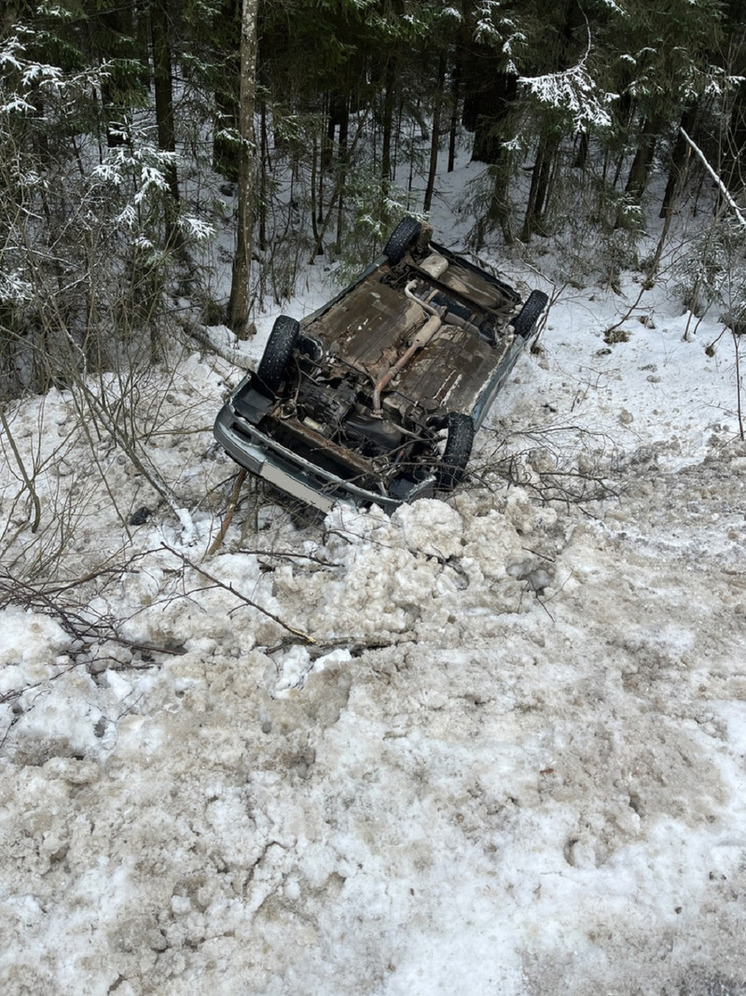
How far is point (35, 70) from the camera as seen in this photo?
261 inches

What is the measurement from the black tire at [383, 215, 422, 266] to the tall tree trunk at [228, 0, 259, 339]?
2.42 meters

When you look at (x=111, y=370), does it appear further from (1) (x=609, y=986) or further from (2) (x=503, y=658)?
(1) (x=609, y=986)

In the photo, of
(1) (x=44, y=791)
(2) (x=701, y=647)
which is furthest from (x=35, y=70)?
(2) (x=701, y=647)

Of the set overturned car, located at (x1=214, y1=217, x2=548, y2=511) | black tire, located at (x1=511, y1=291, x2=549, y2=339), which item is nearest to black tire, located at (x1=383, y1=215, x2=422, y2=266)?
overturned car, located at (x1=214, y1=217, x2=548, y2=511)

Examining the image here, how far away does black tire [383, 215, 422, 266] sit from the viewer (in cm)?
729

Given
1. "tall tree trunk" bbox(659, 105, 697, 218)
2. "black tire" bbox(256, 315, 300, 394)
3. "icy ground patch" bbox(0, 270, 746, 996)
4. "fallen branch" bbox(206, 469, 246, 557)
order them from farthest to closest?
"tall tree trunk" bbox(659, 105, 697, 218), "black tire" bbox(256, 315, 300, 394), "fallen branch" bbox(206, 469, 246, 557), "icy ground patch" bbox(0, 270, 746, 996)

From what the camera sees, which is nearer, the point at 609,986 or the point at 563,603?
the point at 609,986

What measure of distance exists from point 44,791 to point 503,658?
8.55 feet

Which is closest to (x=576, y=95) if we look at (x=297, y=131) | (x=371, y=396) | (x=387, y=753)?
(x=297, y=131)

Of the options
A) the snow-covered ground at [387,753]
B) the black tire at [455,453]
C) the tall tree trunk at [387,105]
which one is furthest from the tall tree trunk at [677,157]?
the snow-covered ground at [387,753]

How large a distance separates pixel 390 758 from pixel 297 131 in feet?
28.2

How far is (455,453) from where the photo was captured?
547cm

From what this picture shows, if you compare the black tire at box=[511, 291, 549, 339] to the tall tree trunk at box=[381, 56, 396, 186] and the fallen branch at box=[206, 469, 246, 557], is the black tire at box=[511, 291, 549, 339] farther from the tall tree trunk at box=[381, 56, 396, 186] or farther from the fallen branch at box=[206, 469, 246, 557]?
the tall tree trunk at box=[381, 56, 396, 186]

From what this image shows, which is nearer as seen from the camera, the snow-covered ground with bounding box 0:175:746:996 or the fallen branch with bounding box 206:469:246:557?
the snow-covered ground with bounding box 0:175:746:996
